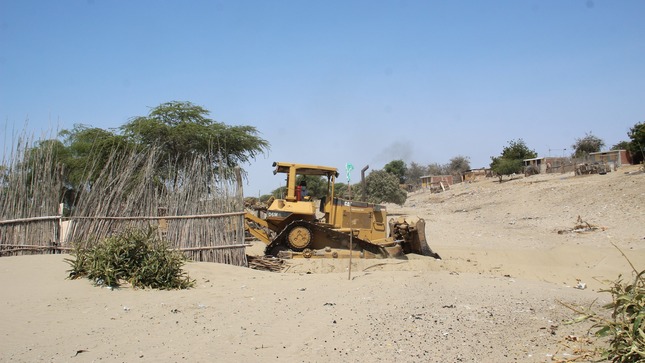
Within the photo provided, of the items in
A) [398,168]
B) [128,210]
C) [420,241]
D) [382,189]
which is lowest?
[420,241]

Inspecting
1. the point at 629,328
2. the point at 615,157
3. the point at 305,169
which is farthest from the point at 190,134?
the point at 615,157

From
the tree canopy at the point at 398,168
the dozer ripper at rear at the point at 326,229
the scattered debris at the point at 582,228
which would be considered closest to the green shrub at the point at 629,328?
the dozer ripper at rear at the point at 326,229

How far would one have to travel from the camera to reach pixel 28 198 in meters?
12.7

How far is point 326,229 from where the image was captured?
1476cm

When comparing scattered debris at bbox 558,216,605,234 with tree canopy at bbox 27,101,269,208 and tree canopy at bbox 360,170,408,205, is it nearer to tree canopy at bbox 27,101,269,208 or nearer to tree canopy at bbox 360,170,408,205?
tree canopy at bbox 27,101,269,208

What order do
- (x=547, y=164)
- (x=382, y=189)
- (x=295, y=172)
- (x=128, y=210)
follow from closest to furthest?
(x=128, y=210) → (x=295, y=172) → (x=382, y=189) → (x=547, y=164)

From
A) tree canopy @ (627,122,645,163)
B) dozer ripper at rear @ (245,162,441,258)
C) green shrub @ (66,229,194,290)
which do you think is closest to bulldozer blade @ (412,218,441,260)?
dozer ripper at rear @ (245,162,441,258)

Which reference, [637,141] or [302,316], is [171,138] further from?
[637,141]

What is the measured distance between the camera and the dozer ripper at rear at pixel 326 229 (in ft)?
48.0

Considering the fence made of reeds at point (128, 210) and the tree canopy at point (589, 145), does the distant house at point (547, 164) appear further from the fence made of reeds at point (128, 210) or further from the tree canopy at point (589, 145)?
the fence made of reeds at point (128, 210)

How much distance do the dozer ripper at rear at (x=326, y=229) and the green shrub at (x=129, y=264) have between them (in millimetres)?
5110

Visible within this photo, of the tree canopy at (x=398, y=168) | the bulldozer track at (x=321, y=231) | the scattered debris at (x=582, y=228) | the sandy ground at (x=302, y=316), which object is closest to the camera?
the sandy ground at (x=302, y=316)

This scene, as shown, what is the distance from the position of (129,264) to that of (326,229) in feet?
20.9

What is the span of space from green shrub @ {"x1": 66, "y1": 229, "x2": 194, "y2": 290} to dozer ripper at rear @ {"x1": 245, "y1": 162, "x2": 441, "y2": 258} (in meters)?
5.11
